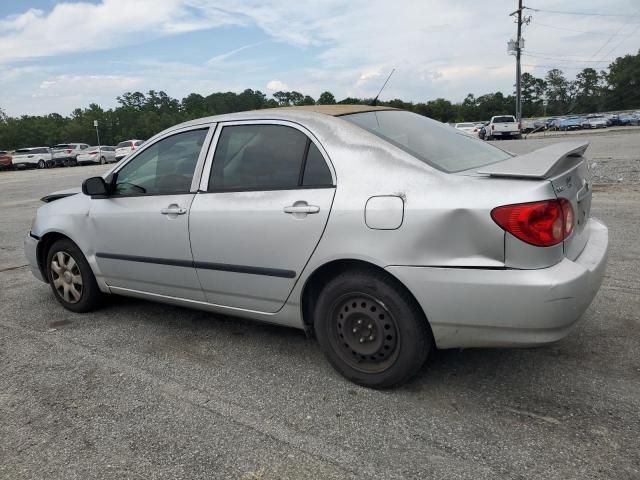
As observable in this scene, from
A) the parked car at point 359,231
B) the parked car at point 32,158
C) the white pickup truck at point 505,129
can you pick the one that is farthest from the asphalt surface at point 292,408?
the parked car at point 32,158

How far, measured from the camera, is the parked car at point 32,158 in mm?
36625

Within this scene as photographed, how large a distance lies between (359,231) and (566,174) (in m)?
1.09

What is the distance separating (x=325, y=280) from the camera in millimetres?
3037

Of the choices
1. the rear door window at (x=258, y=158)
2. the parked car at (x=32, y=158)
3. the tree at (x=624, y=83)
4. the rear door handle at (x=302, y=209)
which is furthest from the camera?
the tree at (x=624, y=83)

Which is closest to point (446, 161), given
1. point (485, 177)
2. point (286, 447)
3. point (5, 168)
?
point (485, 177)

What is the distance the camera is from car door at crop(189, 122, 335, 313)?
2.98 m

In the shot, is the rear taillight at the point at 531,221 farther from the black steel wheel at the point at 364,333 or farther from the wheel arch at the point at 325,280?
the black steel wheel at the point at 364,333

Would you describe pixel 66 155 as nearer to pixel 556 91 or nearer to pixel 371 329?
pixel 371 329

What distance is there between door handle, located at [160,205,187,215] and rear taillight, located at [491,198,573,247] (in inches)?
78.8

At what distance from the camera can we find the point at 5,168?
37.3m

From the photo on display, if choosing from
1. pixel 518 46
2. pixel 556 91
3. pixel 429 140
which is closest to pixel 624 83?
pixel 556 91

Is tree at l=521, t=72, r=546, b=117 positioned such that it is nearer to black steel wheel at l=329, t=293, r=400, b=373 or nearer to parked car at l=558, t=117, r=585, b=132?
parked car at l=558, t=117, r=585, b=132

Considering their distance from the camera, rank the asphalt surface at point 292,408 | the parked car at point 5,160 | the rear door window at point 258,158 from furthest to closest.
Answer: the parked car at point 5,160 → the rear door window at point 258,158 → the asphalt surface at point 292,408

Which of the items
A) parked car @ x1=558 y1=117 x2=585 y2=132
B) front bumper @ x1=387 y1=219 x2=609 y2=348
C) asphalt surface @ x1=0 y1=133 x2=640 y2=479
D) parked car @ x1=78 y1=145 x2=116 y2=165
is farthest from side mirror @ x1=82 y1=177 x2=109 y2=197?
parked car @ x1=558 y1=117 x2=585 y2=132
